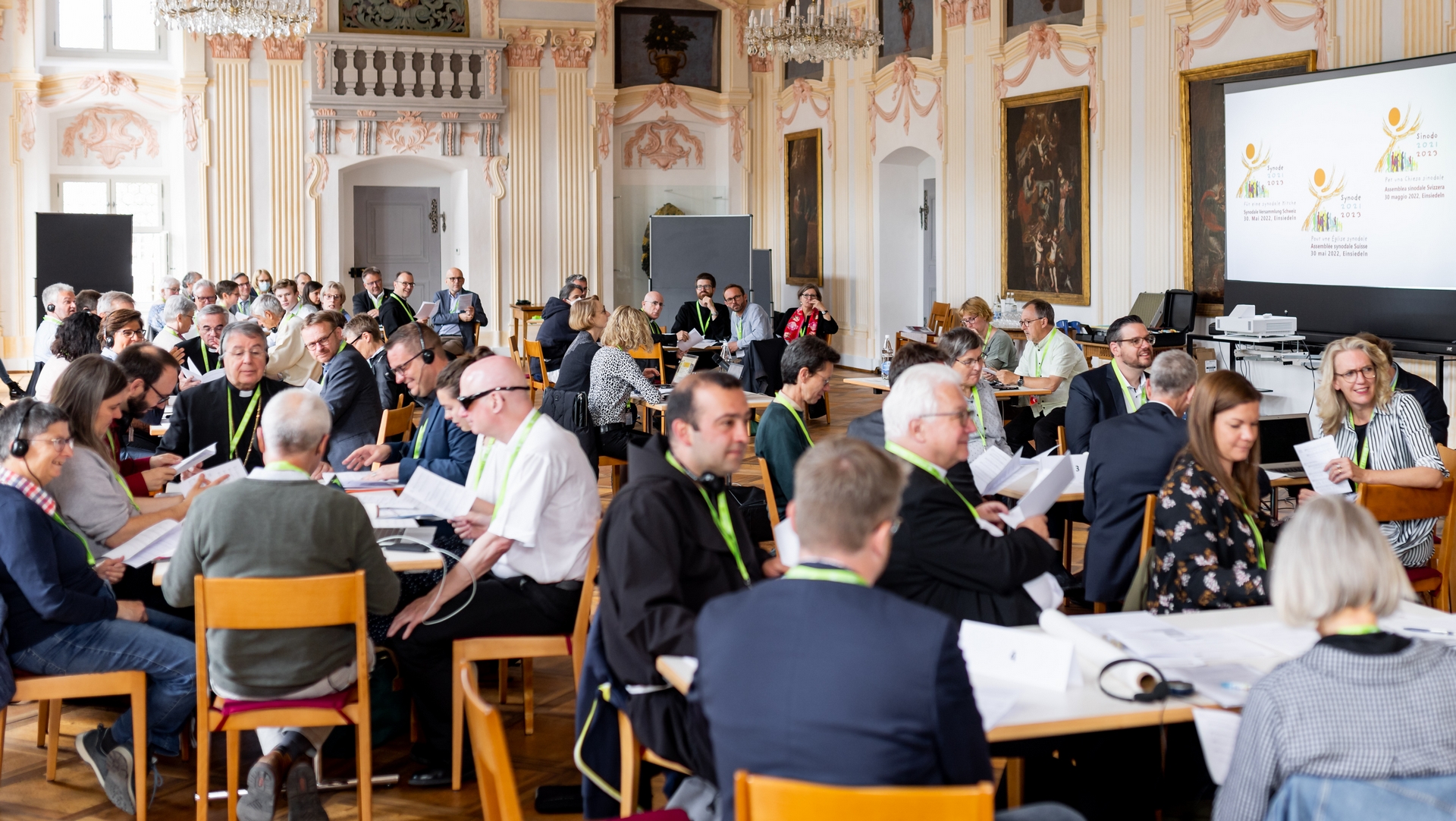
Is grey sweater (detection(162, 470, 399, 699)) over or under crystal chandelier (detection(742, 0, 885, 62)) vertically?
under

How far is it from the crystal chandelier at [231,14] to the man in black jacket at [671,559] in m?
10.8

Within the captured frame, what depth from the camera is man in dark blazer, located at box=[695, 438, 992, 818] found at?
2072 millimetres

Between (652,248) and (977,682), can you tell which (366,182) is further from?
(977,682)

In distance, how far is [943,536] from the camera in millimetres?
3355

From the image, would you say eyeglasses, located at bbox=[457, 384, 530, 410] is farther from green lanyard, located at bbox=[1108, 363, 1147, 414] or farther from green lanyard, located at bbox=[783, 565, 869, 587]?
green lanyard, located at bbox=[1108, 363, 1147, 414]

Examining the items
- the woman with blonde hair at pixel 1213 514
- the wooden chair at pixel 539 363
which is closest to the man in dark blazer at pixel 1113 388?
the woman with blonde hair at pixel 1213 514

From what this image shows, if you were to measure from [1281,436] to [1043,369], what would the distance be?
268 cm

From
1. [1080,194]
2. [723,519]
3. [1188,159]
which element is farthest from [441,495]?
[1080,194]

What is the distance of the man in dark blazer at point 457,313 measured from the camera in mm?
14398

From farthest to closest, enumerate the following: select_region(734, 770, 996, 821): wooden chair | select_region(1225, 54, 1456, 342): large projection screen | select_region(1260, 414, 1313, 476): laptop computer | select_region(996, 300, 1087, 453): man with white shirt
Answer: select_region(1225, 54, 1456, 342): large projection screen, select_region(996, 300, 1087, 453): man with white shirt, select_region(1260, 414, 1313, 476): laptop computer, select_region(734, 770, 996, 821): wooden chair

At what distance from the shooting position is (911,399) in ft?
11.2

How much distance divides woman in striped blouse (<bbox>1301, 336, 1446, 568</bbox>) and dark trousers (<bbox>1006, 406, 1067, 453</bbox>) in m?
2.19

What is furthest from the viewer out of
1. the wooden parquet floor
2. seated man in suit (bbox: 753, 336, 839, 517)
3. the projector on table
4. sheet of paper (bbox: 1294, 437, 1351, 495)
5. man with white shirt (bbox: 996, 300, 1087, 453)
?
the projector on table

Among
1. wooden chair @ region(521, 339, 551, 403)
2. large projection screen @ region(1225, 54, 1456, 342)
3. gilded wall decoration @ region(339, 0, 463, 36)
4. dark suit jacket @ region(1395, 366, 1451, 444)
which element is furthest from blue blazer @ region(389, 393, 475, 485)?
gilded wall decoration @ region(339, 0, 463, 36)
